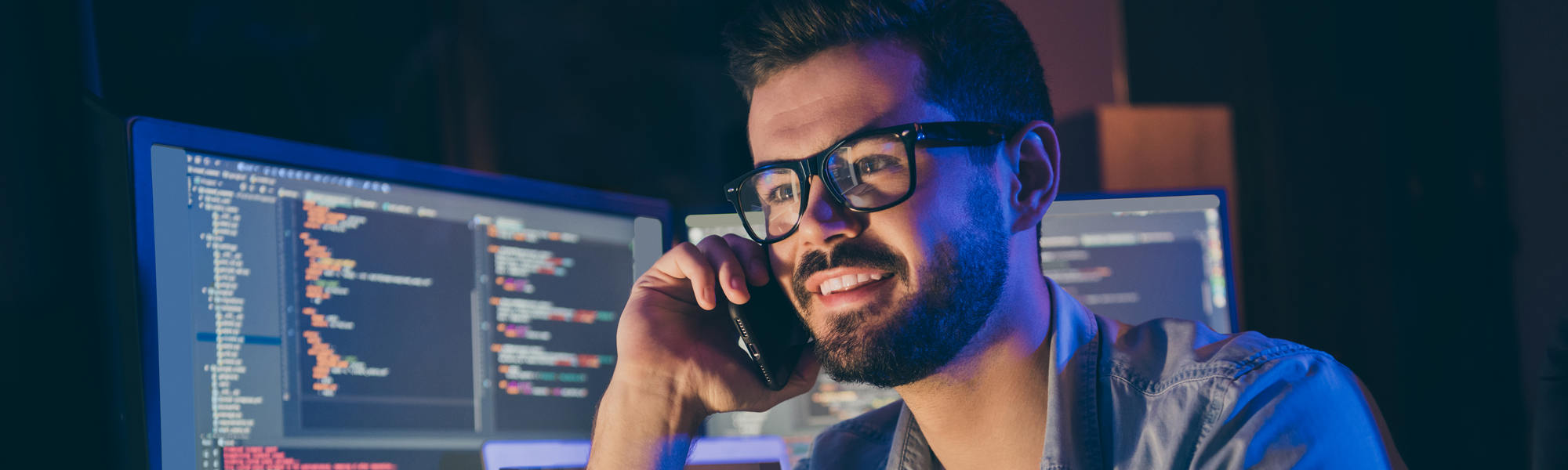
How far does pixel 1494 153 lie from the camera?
1940 millimetres

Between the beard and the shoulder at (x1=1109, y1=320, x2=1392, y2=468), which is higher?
the beard

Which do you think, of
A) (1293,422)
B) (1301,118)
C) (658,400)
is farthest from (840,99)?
(1301,118)

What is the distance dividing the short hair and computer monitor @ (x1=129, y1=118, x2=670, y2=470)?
0.35m

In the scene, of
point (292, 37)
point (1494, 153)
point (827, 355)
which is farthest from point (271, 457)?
point (1494, 153)

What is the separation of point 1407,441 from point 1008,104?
137 cm

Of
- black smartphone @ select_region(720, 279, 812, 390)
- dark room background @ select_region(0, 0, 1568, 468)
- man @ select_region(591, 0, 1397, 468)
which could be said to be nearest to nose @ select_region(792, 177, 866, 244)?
man @ select_region(591, 0, 1397, 468)

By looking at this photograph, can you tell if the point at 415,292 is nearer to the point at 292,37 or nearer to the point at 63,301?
Result: the point at 63,301

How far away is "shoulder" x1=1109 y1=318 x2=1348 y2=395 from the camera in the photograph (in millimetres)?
994

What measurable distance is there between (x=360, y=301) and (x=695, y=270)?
0.37m

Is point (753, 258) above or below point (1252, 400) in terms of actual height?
above

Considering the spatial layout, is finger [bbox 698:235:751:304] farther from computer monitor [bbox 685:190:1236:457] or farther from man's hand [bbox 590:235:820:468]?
computer monitor [bbox 685:190:1236:457]

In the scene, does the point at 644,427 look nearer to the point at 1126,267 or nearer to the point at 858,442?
the point at 858,442

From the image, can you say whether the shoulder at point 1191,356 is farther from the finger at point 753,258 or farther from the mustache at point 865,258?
the finger at point 753,258

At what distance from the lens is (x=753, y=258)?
4.09ft
